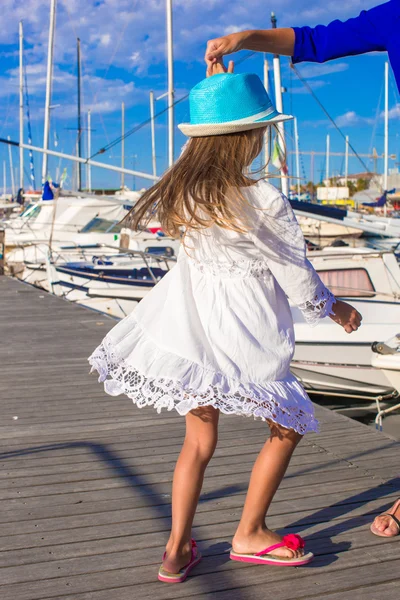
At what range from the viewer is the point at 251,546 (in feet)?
9.11

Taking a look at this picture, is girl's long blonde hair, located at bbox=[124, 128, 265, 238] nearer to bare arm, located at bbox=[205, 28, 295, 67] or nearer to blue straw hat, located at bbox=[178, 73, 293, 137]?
blue straw hat, located at bbox=[178, 73, 293, 137]

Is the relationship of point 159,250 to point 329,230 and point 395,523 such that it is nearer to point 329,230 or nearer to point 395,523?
point 329,230

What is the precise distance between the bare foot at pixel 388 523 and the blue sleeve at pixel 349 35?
1.82m

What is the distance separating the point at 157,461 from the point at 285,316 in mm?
1754

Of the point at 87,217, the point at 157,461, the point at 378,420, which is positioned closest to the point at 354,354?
the point at 378,420

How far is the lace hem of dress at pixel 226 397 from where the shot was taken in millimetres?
2455

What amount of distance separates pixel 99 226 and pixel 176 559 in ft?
60.2

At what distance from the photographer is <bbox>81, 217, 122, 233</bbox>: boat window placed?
2038cm

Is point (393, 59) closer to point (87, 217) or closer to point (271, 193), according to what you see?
point (271, 193)

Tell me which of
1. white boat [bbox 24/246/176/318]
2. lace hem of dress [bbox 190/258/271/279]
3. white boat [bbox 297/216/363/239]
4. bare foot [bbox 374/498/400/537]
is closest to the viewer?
lace hem of dress [bbox 190/258/271/279]

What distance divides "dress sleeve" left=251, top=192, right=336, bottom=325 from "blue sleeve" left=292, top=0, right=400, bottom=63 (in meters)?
0.72

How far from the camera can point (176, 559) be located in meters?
2.68

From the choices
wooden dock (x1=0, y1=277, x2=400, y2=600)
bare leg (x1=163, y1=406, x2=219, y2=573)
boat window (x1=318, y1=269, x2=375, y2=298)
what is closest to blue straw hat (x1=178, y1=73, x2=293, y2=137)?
bare leg (x1=163, y1=406, x2=219, y2=573)

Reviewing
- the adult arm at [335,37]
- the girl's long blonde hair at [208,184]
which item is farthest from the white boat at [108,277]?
the girl's long blonde hair at [208,184]
